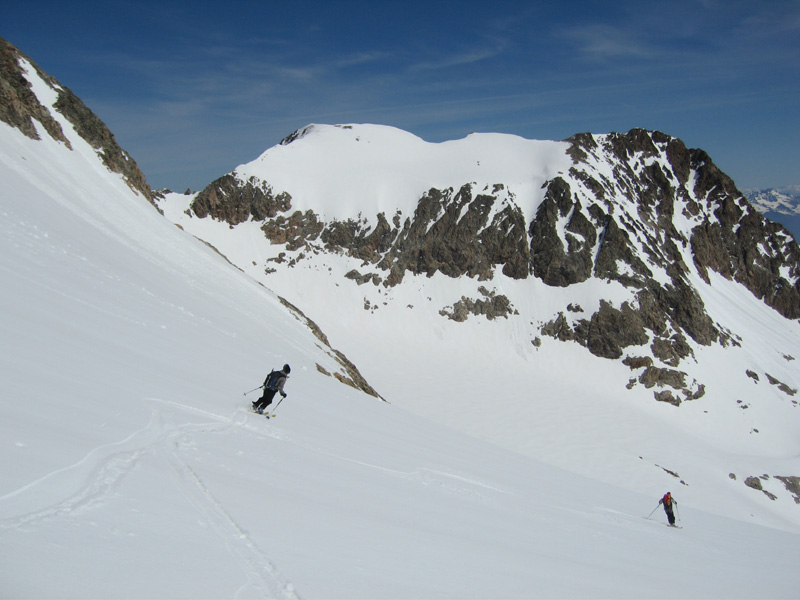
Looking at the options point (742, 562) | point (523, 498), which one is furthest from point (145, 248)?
point (742, 562)

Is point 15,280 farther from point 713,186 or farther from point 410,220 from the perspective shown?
point 713,186

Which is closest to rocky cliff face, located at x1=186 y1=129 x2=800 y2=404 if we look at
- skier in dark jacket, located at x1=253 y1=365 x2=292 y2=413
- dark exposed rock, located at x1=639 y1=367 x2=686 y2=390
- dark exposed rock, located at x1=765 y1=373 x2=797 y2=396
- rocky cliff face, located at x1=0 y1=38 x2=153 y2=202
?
dark exposed rock, located at x1=639 y1=367 x2=686 y2=390

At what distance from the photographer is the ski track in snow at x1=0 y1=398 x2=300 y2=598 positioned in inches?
163

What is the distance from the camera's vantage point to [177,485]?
18.0ft

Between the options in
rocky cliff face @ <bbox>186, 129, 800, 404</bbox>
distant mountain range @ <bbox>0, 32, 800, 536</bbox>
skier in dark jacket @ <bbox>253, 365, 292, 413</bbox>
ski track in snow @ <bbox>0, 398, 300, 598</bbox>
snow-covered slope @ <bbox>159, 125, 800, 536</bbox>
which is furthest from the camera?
rocky cliff face @ <bbox>186, 129, 800, 404</bbox>

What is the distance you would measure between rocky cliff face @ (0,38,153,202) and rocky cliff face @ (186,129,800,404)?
25917 mm

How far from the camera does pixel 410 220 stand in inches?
2432

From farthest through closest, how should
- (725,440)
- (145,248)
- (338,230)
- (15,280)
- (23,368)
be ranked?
(338,230)
(725,440)
(145,248)
(15,280)
(23,368)

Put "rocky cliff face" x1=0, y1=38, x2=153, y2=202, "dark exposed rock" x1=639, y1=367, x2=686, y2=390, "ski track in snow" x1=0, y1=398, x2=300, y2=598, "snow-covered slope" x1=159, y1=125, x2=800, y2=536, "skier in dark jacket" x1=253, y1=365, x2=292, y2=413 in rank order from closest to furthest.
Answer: "ski track in snow" x1=0, y1=398, x2=300, y2=598 < "skier in dark jacket" x1=253, y1=365, x2=292, y2=413 < "rocky cliff face" x1=0, y1=38, x2=153, y2=202 < "snow-covered slope" x1=159, y1=125, x2=800, y2=536 < "dark exposed rock" x1=639, y1=367, x2=686, y2=390

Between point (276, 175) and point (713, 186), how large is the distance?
215 ft

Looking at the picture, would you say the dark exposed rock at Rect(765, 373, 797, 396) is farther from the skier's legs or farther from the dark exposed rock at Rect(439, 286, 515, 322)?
the skier's legs

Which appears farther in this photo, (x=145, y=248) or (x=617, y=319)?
(x=617, y=319)

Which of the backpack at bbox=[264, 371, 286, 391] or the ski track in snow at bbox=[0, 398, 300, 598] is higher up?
the backpack at bbox=[264, 371, 286, 391]

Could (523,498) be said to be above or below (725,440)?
below
